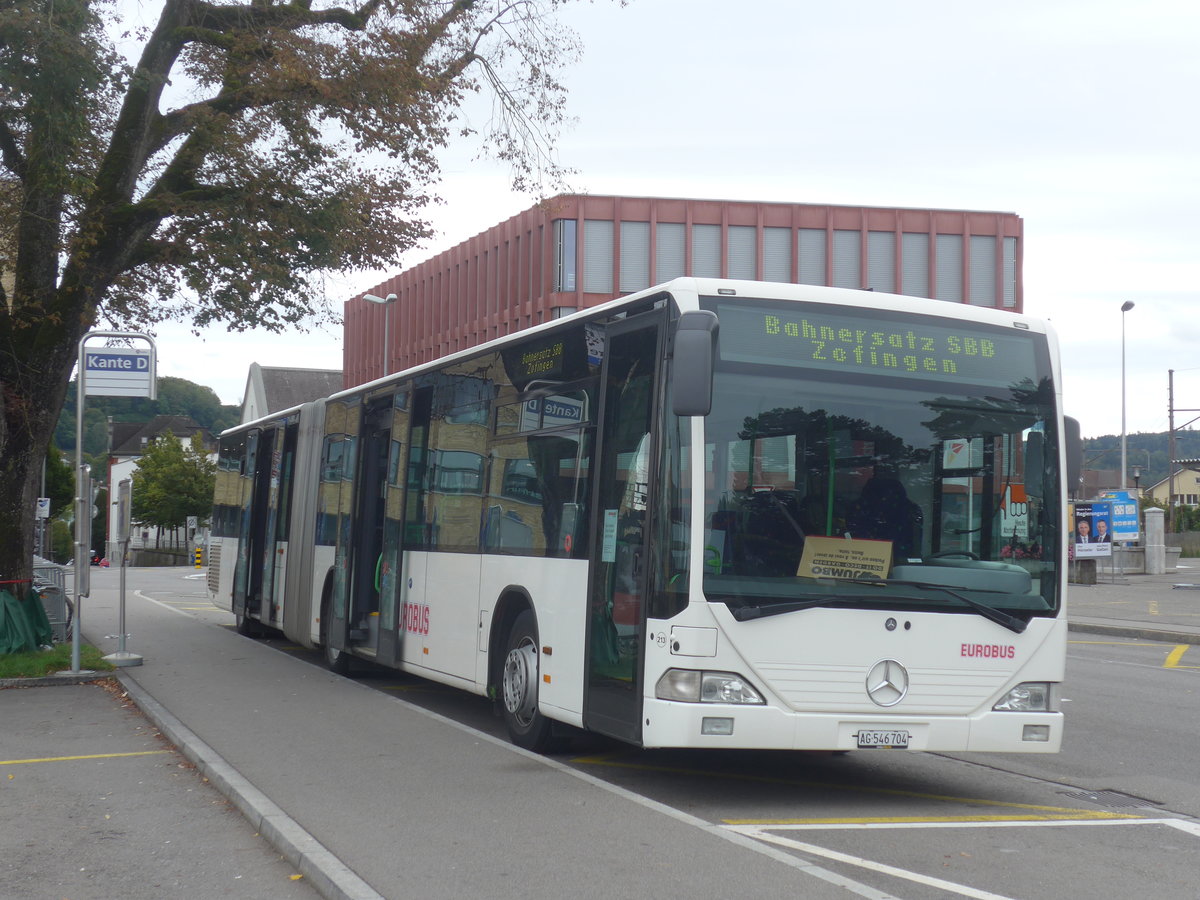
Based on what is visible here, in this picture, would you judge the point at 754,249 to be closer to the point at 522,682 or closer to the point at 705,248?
the point at 705,248

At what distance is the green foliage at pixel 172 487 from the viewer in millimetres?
76438

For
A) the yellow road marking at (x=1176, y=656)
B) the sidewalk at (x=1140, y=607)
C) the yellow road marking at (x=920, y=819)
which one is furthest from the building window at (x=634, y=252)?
the yellow road marking at (x=920, y=819)

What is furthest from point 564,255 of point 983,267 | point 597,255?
point 983,267

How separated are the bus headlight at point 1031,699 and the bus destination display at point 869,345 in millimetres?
1859

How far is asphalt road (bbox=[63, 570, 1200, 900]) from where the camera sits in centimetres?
605

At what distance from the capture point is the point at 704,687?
24.5 feet

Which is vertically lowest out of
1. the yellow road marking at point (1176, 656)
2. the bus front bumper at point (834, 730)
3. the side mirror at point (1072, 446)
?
the yellow road marking at point (1176, 656)

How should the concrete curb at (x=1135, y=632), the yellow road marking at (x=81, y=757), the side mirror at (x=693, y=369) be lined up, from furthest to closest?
1. the concrete curb at (x=1135, y=632)
2. the yellow road marking at (x=81, y=757)
3. the side mirror at (x=693, y=369)

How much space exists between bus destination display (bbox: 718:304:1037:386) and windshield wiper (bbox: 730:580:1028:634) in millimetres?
1273

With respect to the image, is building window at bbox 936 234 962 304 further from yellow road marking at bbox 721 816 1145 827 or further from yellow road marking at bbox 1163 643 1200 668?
yellow road marking at bbox 721 816 1145 827

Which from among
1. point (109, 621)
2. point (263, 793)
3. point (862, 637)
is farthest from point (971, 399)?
point (109, 621)

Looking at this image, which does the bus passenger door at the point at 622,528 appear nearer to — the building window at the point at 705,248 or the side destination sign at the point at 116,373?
the side destination sign at the point at 116,373

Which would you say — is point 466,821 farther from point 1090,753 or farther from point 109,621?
point 109,621

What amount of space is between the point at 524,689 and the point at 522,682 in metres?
0.06
